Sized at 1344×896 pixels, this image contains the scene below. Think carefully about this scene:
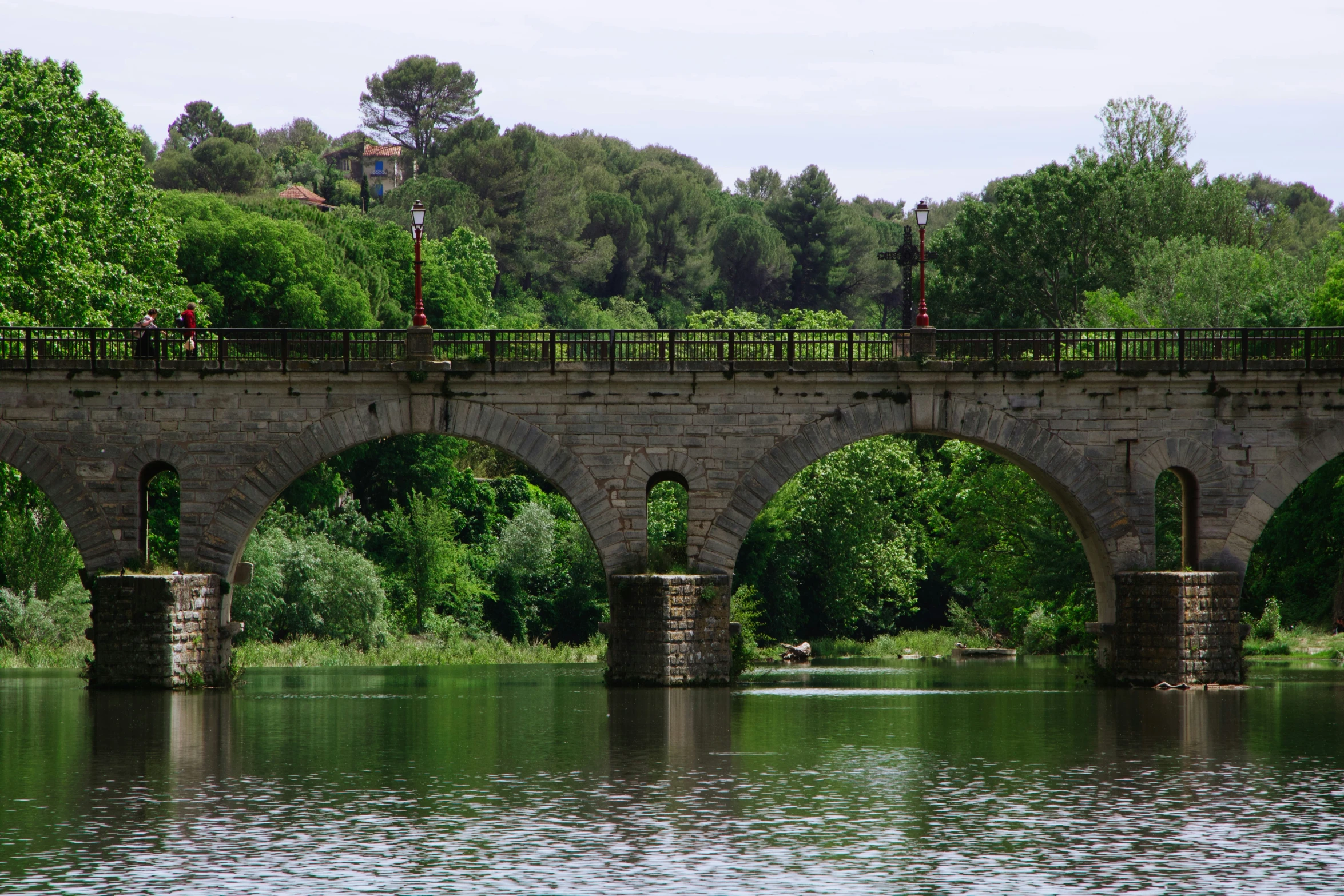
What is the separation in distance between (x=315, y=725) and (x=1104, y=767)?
464 inches

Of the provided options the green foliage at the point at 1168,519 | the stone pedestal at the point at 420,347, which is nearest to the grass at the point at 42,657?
the stone pedestal at the point at 420,347

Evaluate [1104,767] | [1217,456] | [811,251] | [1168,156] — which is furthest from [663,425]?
[811,251]

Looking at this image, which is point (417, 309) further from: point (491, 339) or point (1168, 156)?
point (1168, 156)

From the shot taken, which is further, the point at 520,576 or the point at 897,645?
the point at 520,576

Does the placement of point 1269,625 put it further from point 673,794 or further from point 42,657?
point 42,657

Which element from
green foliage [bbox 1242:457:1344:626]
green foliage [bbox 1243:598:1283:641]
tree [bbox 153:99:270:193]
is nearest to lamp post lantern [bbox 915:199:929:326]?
green foliage [bbox 1242:457:1344:626]

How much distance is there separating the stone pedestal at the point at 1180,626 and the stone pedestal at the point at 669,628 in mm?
7414

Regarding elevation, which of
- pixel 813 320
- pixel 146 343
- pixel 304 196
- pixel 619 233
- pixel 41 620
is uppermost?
pixel 304 196

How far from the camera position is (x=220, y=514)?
30.3m

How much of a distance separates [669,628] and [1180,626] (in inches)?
363

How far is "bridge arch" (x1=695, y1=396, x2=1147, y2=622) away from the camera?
3044 centimetres

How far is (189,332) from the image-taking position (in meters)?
30.6

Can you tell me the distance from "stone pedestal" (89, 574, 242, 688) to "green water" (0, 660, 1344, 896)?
64 cm

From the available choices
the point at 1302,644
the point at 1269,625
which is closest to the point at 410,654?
the point at 1269,625
